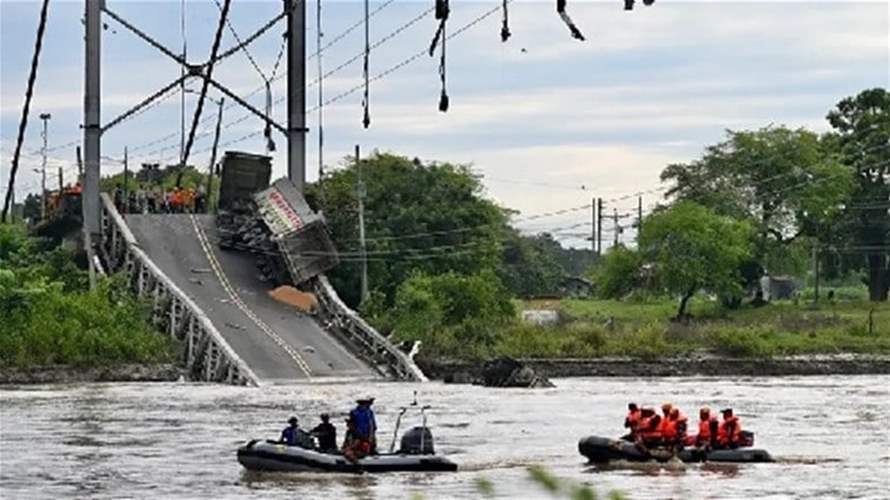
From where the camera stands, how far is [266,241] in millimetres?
82375

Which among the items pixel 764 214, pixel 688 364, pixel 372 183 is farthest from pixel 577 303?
pixel 688 364

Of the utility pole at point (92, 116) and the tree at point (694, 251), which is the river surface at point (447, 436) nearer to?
the utility pole at point (92, 116)

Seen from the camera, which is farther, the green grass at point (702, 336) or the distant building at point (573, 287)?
Answer: the distant building at point (573, 287)

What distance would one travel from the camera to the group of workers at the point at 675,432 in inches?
1750

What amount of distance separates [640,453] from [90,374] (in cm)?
3725

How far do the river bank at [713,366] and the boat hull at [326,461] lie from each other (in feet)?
138

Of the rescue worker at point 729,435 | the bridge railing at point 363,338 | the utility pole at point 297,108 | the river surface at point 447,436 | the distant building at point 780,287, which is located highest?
the utility pole at point 297,108

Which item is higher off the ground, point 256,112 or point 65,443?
point 256,112

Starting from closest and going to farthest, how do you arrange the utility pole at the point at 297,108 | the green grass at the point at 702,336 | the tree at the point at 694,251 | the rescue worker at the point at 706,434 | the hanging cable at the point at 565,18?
the hanging cable at the point at 565,18 → the rescue worker at the point at 706,434 → the utility pole at the point at 297,108 → the green grass at the point at 702,336 → the tree at the point at 694,251

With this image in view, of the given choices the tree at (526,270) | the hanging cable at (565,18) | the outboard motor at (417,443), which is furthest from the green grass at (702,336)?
the hanging cable at (565,18)

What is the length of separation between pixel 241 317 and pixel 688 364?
20.9m

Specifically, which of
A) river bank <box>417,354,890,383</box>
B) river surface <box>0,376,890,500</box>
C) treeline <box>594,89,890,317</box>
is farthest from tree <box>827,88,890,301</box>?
river surface <box>0,376,890,500</box>

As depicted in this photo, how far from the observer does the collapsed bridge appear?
74750 mm

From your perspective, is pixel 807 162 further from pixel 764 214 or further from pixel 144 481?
pixel 144 481
